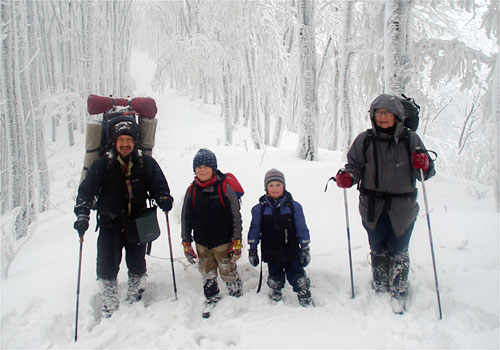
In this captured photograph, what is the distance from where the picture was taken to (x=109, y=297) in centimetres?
311

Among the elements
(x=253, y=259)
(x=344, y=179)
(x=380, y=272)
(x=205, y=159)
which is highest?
(x=205, y=159)

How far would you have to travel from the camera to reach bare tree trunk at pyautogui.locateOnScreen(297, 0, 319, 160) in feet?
25.7

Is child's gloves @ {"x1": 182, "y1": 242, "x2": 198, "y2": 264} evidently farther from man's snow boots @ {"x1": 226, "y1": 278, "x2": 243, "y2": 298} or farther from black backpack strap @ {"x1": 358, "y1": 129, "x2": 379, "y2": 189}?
black backpack strap @ {"x1": 358, "y1": 129, "x2": 379, "y2": 189}

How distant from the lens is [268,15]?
35.7 feet

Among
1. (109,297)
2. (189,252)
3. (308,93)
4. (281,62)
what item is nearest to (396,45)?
(308,93)

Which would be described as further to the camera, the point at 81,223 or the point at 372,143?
the point at 372,143

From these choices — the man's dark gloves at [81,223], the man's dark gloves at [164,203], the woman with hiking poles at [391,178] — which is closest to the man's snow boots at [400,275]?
the woman with hiking poles at [391,178]

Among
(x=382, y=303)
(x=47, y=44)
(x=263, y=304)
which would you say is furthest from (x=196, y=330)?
(x=47, y=44)

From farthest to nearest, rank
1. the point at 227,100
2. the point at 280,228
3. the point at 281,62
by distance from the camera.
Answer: the point at 227,100
the point at 281,62
the point at 280,228

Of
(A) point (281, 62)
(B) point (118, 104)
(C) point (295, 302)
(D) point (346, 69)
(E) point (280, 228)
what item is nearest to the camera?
(E) point (280, 228)

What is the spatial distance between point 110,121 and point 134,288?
179 centimetres

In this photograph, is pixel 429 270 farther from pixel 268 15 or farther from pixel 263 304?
pixel 268 15

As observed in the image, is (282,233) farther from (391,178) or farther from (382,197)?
(391,178)

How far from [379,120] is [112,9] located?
21.3 meters
